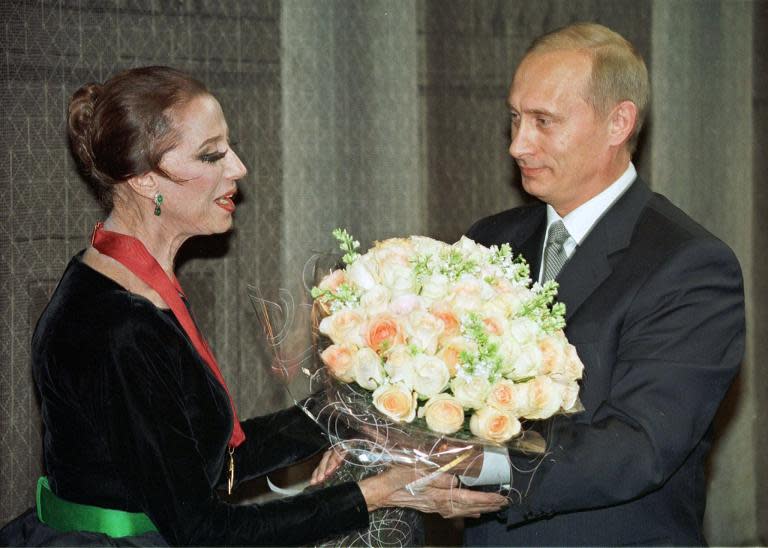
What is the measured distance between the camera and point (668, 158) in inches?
161

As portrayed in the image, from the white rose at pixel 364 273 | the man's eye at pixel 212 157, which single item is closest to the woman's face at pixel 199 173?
the man's eye at pixel 212 157

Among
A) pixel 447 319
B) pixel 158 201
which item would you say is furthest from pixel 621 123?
pixel 158 201

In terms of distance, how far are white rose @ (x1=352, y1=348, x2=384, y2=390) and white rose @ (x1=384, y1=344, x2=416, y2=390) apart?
0.02 meters

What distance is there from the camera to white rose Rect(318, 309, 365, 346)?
1.77 metres

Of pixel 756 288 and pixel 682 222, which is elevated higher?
pixel 682 222

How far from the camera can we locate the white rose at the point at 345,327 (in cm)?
177

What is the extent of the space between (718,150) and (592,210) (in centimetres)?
203

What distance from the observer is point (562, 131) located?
8.06 ft

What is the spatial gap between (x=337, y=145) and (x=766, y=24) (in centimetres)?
229

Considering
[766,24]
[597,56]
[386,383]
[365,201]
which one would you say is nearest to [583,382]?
[386,383]

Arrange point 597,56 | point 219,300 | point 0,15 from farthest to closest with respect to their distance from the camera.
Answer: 1. point 219,300
2. point 0,15
3. point 597,56

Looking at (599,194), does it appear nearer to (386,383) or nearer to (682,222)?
(682,222)

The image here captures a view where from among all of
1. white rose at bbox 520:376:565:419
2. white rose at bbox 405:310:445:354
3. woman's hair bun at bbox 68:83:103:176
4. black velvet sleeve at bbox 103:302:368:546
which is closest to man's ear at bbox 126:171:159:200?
woman's hair bun at bbox 68:83:103:176

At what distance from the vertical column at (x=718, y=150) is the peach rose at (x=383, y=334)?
263 cm
